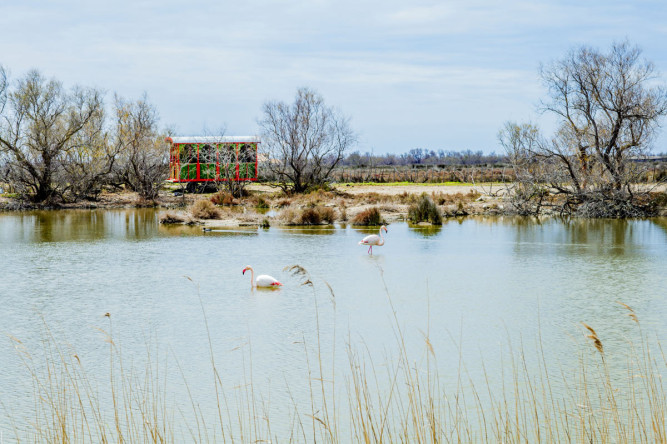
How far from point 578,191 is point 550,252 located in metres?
11.6

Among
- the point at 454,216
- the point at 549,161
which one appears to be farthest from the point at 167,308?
the point at 549,161

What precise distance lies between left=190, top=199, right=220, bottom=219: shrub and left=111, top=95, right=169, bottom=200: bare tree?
11.9 meters

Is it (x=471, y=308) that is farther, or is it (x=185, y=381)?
(x=471, y=308)

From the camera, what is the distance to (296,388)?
6383 millimetres

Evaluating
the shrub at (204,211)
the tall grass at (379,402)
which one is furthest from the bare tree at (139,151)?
the tall grass at (379,402)

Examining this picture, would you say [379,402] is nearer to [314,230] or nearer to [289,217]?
[314,230]

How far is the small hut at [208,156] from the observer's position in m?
39.1

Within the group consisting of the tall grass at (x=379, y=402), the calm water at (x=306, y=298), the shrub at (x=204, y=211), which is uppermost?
the shrub at (x=204, y=211)

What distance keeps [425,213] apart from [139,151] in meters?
19.4

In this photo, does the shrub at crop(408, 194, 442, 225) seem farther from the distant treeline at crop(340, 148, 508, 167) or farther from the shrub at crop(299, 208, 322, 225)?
the distant treeline at crop(340, 148, 508, 167)

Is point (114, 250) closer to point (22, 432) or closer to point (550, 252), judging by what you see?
point (550, 252)

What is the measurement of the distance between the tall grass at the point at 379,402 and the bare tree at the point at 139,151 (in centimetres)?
3018

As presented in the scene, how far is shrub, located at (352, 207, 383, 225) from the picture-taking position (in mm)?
23080

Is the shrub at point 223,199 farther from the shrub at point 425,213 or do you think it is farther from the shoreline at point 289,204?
the shrub at point 425,213
